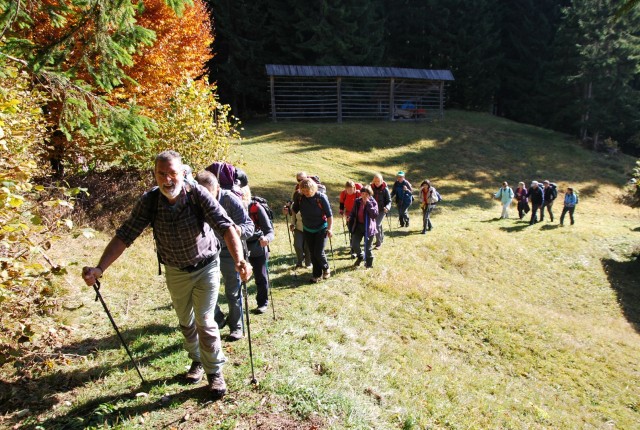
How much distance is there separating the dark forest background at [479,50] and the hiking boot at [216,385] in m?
25.6

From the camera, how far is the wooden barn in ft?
102

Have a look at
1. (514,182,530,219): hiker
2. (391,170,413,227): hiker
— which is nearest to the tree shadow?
(391,170,413,227): hiker

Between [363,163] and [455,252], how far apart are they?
12204 mm

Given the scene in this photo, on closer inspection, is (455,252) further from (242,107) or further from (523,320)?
(242,107)

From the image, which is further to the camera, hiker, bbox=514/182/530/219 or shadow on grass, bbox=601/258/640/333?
hiker, bbox=514/182/530/219

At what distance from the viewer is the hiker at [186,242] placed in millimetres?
3572

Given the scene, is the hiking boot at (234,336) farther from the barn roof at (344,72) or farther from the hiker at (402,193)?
the barn roof at (344,72)

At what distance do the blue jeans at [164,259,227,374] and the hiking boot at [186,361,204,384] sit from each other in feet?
1.17

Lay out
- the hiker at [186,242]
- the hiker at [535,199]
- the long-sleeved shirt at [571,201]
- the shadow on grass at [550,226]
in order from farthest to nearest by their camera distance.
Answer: the long-sleeved shirt at [571,201], the hiker at [535,199], the shadow on grass at [550,226], the hiker at [186,242]

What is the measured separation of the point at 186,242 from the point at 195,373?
5.09 ft

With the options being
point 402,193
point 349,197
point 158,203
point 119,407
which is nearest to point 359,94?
point 402,193

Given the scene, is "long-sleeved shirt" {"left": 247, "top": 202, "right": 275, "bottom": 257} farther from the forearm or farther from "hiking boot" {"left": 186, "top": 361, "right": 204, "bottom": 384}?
the forearm

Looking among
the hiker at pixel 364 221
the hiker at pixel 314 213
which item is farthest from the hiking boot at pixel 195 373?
the hiker at pixel 364 221

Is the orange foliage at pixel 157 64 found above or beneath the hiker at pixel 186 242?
above
